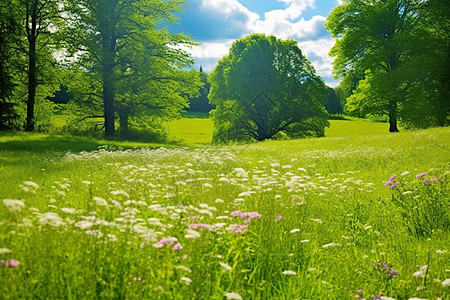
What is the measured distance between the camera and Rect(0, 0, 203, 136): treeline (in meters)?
22.3

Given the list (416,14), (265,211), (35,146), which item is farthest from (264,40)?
(265,211)

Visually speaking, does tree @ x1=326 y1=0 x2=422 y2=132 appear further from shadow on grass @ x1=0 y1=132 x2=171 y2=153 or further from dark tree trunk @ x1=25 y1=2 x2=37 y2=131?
dark tree trunk @ x1=25 y1=2 x2=37 y2=131

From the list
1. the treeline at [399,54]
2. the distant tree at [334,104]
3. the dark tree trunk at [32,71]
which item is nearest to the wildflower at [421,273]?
the dark tree trunk at [32,71]

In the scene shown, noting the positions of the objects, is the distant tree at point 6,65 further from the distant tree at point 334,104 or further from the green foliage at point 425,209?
the distant tree at point 334,104

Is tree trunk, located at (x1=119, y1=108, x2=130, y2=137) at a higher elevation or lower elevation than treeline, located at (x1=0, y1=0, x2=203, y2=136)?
lower

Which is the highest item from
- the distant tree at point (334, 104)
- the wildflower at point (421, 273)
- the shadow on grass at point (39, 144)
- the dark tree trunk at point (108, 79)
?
the distant tree at point (334, 104)

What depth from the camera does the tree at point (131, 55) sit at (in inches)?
875

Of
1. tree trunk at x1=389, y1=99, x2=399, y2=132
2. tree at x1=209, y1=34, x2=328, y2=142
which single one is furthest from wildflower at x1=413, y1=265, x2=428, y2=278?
tree at x1=209, y1=34, x2=328, y2=142

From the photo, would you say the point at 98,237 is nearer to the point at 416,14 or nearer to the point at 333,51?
the point at 333,51

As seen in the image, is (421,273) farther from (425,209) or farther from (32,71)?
(32,71)

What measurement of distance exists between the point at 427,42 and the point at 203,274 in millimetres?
30843

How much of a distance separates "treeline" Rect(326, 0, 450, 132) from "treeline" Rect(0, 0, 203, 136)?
14.0 metres

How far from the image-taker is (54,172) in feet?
29.5

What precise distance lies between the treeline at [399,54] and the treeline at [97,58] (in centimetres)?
1398
